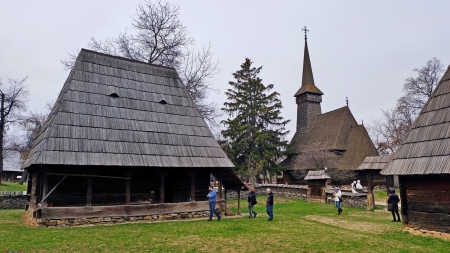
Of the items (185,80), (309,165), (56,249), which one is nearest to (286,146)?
(309,165)

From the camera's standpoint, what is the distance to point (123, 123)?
14.2m

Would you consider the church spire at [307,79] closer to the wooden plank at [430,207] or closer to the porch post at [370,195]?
the porch post at [370,195]

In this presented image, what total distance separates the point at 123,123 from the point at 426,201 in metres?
11.4

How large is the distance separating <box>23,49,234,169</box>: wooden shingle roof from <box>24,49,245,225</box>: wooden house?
4cm

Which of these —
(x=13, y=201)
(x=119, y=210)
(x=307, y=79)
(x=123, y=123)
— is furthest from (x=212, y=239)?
(x=307, y=79)

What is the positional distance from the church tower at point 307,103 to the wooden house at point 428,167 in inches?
1190

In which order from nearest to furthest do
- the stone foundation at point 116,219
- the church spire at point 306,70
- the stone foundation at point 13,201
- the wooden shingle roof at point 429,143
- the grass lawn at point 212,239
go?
the grass lawn at point 212,239
the wooden shingle roof at point 429,143
the stone foundation at point 116,219
the stone foundation at point 13,201
the church spire at point 306,70

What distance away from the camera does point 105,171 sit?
13969 millimetres

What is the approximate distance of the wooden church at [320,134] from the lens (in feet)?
104

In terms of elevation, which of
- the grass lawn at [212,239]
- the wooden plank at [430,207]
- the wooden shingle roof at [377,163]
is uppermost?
the wooden shingle roof at [377,163]

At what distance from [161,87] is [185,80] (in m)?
8.56

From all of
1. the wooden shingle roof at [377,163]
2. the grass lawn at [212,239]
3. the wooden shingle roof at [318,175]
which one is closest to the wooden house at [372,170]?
the wooden shingle roof at [377,163]

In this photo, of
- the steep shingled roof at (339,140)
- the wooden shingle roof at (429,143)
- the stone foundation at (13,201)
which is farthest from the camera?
the steep shingled roof at (339,140)

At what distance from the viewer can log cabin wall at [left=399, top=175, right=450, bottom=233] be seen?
32.0ft
